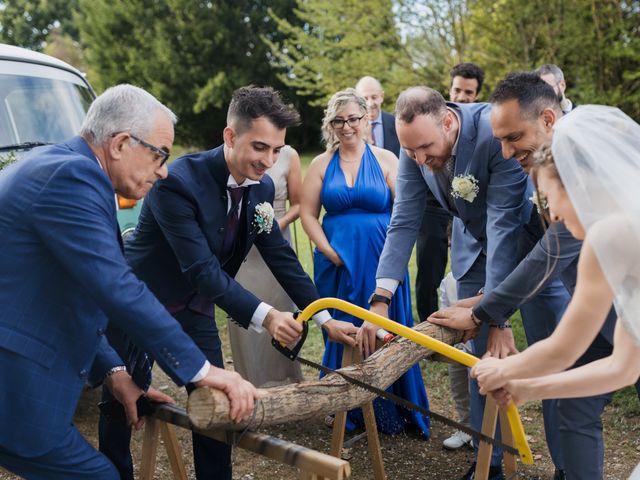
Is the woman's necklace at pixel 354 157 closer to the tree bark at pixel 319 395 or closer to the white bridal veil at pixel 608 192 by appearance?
the tree bark at pixel 319 395

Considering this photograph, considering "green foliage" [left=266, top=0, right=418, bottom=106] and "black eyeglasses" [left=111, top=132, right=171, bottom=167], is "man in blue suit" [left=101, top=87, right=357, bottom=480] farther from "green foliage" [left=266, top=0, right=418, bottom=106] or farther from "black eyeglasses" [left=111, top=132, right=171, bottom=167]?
"green foliage" [left=266, top=0, right=418, bottom=106]

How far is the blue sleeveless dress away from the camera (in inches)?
204

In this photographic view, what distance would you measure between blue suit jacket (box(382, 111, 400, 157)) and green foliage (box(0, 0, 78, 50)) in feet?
125

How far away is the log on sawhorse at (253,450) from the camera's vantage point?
7.75 feet

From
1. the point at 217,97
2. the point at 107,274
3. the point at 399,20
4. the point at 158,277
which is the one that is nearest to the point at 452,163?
the point at 158,277

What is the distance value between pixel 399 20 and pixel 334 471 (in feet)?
44.7

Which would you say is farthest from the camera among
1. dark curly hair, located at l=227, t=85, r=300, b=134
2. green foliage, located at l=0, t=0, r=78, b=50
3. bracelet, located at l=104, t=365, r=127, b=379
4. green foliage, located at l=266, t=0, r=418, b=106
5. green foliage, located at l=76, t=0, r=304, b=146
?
green foliage, located at l=0, t=0, r=78, b=50

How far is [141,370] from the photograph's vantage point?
3402 millimetres

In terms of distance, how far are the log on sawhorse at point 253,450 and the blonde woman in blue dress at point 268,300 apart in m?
2.14

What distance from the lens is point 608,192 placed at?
7.48 feet

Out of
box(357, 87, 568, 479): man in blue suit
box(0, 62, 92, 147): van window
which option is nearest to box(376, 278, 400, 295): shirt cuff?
box(357, 87, 568, 479): man in blue suit

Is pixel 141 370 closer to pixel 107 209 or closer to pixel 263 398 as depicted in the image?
pixel 263 398

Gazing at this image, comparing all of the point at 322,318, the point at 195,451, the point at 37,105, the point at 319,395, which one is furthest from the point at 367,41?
the point at 319,395

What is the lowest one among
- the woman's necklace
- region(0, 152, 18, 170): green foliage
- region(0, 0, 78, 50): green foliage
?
the woman's necklace
